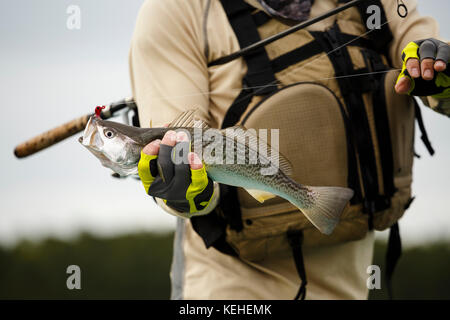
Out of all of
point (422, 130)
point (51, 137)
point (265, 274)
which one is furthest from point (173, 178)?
point (51, 137)

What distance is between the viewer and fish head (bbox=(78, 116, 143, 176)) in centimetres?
202

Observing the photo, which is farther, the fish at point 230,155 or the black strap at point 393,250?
the black strap at point 393,250

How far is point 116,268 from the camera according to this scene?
8.34m

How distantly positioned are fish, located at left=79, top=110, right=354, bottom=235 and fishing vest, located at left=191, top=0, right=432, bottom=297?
0.38 m

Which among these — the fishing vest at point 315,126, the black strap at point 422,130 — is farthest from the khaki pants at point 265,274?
the black strap at point 422,130

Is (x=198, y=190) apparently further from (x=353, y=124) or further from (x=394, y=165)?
(x=394, y=165)

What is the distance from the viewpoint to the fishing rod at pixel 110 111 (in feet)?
8.81

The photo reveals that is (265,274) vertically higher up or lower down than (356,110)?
lower down

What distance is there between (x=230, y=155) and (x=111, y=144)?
1.62 feet

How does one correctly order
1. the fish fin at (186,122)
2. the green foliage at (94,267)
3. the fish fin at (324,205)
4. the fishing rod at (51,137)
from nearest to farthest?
the fish fin at (186,122) < the fish fin at (324,205) < the fishing rod at (51,137) < the green foliage at (94,267)

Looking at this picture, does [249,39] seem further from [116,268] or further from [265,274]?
[116,268]

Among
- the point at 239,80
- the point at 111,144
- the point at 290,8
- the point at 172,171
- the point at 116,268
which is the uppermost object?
the point at 290,8

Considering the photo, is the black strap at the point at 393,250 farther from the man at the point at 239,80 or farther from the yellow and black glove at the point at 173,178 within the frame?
the yellow and black glove at the point at 173,178
